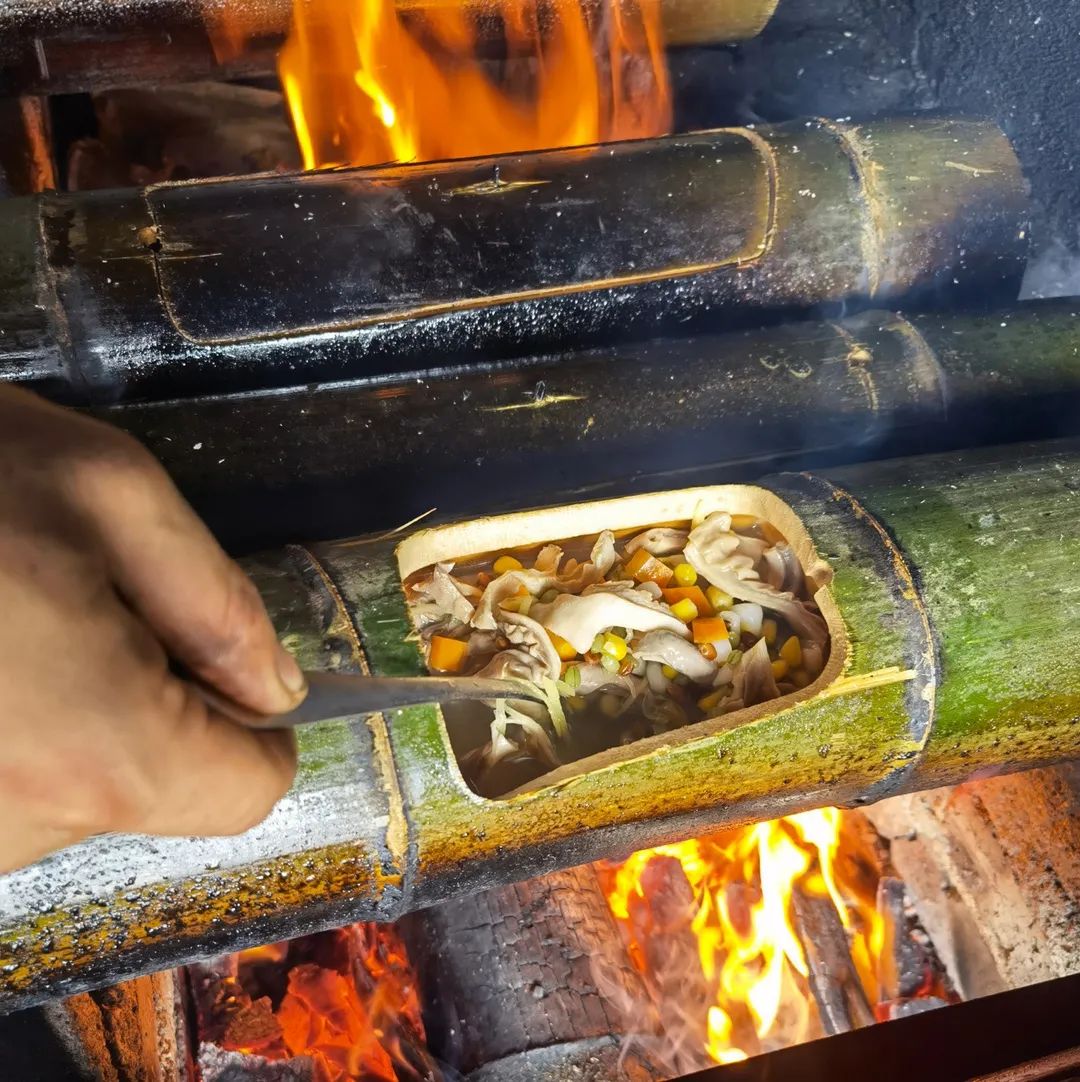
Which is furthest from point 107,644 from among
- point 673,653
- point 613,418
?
point 613,418

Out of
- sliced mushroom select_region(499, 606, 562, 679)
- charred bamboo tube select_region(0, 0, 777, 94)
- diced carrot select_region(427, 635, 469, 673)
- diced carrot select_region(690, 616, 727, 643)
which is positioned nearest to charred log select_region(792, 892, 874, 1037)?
diced carrot select_region(690, 616, 727, 643)

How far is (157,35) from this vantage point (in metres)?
3.90

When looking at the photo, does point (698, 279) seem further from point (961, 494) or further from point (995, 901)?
point (995, 901)

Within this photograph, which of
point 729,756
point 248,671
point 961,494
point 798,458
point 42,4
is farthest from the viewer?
point 42,4

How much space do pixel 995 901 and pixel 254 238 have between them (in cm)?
334

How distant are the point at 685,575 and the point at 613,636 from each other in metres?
0.26

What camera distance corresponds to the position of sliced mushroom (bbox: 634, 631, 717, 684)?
7.74 ft

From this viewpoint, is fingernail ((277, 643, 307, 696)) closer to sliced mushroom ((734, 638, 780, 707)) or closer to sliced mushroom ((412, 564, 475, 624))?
sliced mushroom ((412, 564, 475, 624))

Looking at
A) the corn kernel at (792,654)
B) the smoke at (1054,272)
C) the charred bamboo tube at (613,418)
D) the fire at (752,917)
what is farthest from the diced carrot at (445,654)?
the smoke at (1054,272)

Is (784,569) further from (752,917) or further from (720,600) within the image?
(752,917)

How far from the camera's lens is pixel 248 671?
1.22 meters

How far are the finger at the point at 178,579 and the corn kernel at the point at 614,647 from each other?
1.22 meters

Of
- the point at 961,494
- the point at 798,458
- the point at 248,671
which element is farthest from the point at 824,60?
the point at 248,671

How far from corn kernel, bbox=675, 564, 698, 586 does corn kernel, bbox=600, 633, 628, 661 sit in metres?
0.24
